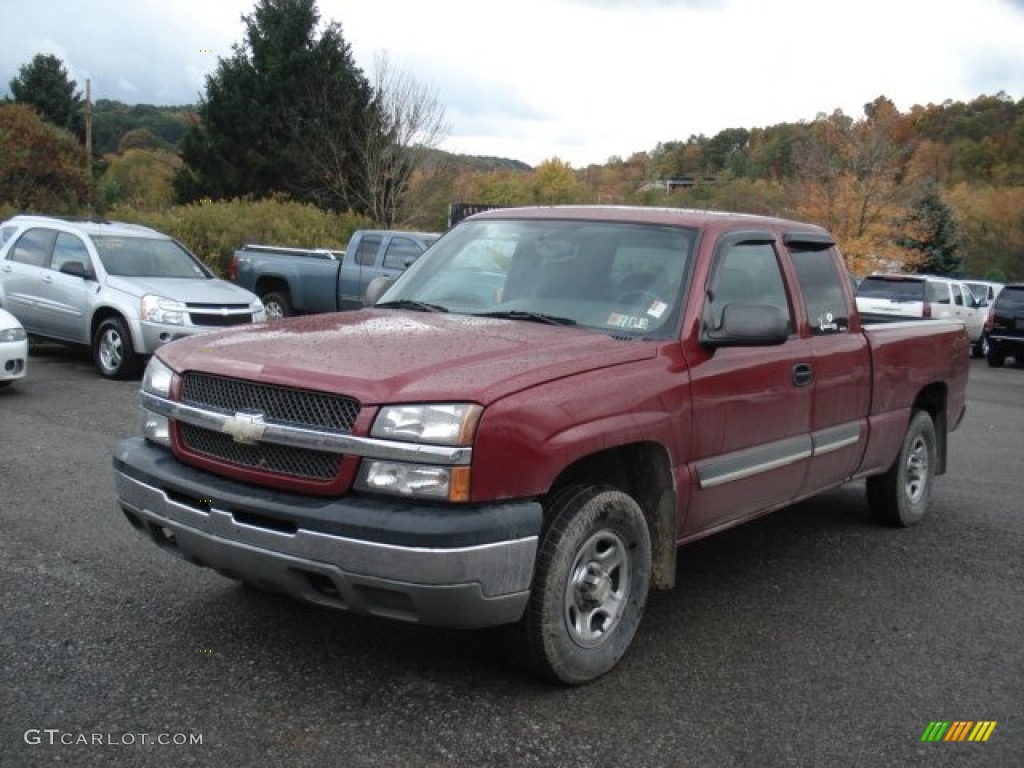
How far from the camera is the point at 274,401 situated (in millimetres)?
3684

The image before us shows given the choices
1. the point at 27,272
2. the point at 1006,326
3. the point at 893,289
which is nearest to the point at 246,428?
the point at 27,272

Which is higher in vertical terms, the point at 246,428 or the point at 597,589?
the point at 246,428

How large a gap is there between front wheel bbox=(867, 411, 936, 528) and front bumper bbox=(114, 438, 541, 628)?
149 inches

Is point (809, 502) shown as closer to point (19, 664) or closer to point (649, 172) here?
point (19, 664)

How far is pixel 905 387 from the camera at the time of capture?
6273 millimetres

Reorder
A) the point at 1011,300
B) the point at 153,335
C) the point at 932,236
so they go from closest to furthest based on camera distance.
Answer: the point at 153,335 < the point at 1011,300 < the point at 932,236

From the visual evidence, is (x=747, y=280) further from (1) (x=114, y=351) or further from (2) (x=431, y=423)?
(1) (x=114, y=351)

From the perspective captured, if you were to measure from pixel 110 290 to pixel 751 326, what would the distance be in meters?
9.40

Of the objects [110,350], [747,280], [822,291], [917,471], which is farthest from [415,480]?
[110,350]

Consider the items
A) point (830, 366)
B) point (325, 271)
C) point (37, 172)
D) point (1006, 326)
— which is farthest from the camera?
point (37, 172)

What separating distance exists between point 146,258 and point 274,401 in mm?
9807

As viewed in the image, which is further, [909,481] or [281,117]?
[281,117]

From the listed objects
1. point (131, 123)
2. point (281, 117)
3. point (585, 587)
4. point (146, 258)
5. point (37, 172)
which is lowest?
point (585, 587)

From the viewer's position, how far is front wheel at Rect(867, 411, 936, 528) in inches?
257
